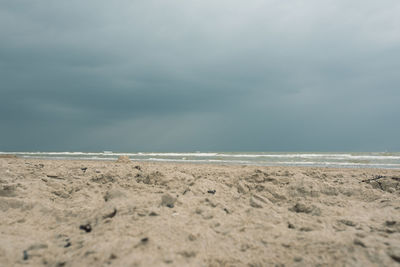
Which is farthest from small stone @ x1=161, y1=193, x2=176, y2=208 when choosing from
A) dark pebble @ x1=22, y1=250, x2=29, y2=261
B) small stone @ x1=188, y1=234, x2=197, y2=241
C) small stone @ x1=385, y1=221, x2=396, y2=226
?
small stone @ x1=385, y1=221, x2=396, y2=226

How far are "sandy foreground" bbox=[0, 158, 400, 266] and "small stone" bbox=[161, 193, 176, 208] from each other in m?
0.01

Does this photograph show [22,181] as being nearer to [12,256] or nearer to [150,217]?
[12,256]

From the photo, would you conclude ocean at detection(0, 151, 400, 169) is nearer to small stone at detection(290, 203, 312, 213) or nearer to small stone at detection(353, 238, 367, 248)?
small stone at detection(290, 203, 312, 213)

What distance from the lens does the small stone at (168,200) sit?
318cm

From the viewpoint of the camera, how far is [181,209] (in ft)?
10.2

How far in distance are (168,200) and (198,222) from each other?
570mm

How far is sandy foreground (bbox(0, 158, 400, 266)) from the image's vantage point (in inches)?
86.0

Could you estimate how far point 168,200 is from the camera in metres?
3.22

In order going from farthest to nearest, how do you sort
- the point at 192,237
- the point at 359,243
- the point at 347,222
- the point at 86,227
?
A: the point at 347,222 < the point at 86,227 < the point at 192,237 < the point at 359,243

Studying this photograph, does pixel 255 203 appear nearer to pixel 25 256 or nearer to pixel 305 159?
pixel 25 256

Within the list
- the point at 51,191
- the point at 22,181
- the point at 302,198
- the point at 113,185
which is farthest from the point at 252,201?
the point at 22,181

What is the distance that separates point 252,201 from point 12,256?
108 inches

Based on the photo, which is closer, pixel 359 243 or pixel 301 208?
pixel 359 243

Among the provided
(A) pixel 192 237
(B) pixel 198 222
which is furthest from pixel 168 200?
(A) pixel 192 237
